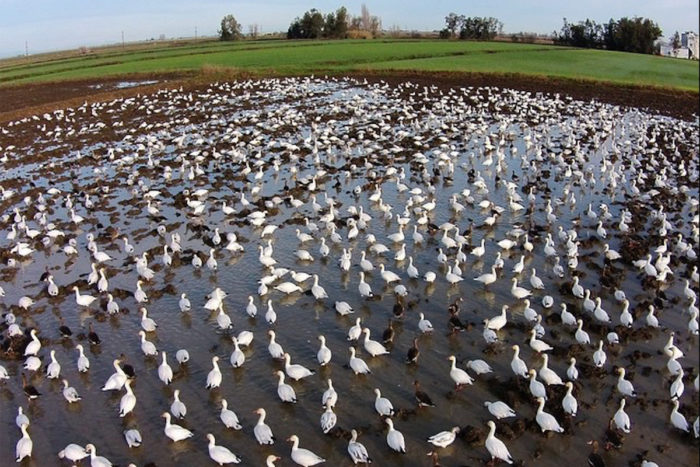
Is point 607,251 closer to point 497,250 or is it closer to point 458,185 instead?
point 497,250

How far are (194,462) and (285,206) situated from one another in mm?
12723

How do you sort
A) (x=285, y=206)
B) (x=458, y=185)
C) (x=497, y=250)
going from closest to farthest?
(x=497, y=250) < (x=285, y=206) < (x=458, y=185)

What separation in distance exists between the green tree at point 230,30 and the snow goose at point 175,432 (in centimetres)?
11233

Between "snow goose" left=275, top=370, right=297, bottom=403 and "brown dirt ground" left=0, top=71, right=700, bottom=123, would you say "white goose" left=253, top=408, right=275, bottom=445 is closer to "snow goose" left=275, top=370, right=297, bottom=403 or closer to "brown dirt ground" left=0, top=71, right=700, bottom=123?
"snow goose" left=275, top=370, right=297, bottom=403

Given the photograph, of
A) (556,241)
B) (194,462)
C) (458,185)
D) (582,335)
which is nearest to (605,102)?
(458,185)

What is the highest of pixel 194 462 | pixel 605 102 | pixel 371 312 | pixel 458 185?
pixel 605 102

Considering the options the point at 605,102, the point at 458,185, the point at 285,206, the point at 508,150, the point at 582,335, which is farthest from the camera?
the point at 605,102

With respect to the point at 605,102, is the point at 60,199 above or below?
below

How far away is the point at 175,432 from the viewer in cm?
971

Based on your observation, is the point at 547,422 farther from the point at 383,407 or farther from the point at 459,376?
Result: the point at 383,407

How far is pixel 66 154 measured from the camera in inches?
1181

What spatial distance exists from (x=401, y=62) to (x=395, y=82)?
1148cm

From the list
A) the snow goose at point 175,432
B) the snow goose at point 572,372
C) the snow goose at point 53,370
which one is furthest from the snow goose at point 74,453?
the snow goose at point 572,372

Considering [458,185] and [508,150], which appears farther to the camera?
[508,150]
